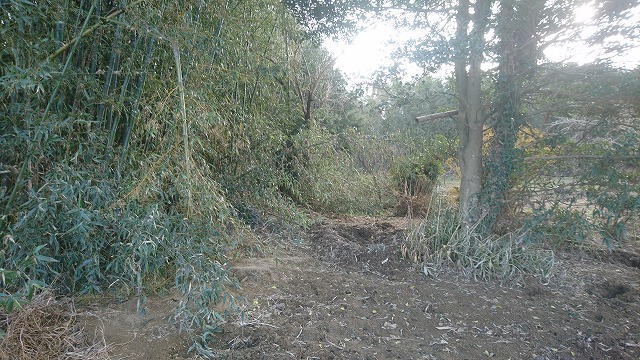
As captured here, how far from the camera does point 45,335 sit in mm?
2232

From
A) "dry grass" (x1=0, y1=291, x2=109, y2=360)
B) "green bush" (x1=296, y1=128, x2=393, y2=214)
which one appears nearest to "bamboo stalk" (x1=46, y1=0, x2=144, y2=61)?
"dry grass" (x1=0, y1=291, x2=109, y2=360)

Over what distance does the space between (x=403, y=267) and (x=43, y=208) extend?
8.95 feet

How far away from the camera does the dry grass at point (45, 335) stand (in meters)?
2.14

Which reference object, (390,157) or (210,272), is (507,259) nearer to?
(210,272)

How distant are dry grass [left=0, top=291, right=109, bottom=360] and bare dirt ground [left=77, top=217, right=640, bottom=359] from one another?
0.35ft

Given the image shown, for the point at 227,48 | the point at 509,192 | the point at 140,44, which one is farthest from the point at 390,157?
the point at 140,44

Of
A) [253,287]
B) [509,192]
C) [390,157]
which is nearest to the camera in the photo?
[253,287]

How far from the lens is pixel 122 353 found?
237 centimetres

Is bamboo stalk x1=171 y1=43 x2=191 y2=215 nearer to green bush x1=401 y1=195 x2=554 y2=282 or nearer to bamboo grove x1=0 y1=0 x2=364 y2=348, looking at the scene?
bamboo grove x1=0 y1=0 x2=364 y2=348

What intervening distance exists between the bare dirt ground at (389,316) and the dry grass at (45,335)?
0.11 meters

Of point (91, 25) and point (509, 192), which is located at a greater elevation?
point (91, 25)

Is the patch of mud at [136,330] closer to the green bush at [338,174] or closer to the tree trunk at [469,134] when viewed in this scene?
the tree trunk at [469,134]

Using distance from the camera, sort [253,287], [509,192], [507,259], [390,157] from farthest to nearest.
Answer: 1. [390,157]
2. [509,192]
3. [507,259]
4. [253,287]

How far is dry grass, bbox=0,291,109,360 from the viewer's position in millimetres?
2137
